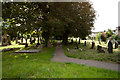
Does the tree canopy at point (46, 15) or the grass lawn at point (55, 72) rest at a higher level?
the tree canopy at point (46, 15)

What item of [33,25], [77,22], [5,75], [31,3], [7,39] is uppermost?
[31,3]

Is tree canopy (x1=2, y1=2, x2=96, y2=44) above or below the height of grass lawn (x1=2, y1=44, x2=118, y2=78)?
above

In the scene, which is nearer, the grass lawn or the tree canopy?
the grass lawn

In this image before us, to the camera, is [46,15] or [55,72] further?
[46,15]

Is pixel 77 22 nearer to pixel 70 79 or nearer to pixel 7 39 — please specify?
pixel 70 79

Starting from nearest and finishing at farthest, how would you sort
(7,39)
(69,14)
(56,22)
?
(56,22) → (69,14) → (7,39)

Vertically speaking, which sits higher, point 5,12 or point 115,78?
point 5,12

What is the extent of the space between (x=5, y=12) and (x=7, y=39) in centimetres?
1366

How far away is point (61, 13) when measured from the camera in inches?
528

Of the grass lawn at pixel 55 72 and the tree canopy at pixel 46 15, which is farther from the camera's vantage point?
the tree canopy at pixel 46 15

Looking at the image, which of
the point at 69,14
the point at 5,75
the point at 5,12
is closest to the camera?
the point at 5,75

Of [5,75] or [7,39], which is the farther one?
[7,39]

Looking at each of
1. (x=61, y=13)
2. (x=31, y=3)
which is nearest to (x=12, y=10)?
(x=31, y=3)

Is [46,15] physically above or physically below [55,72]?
above
